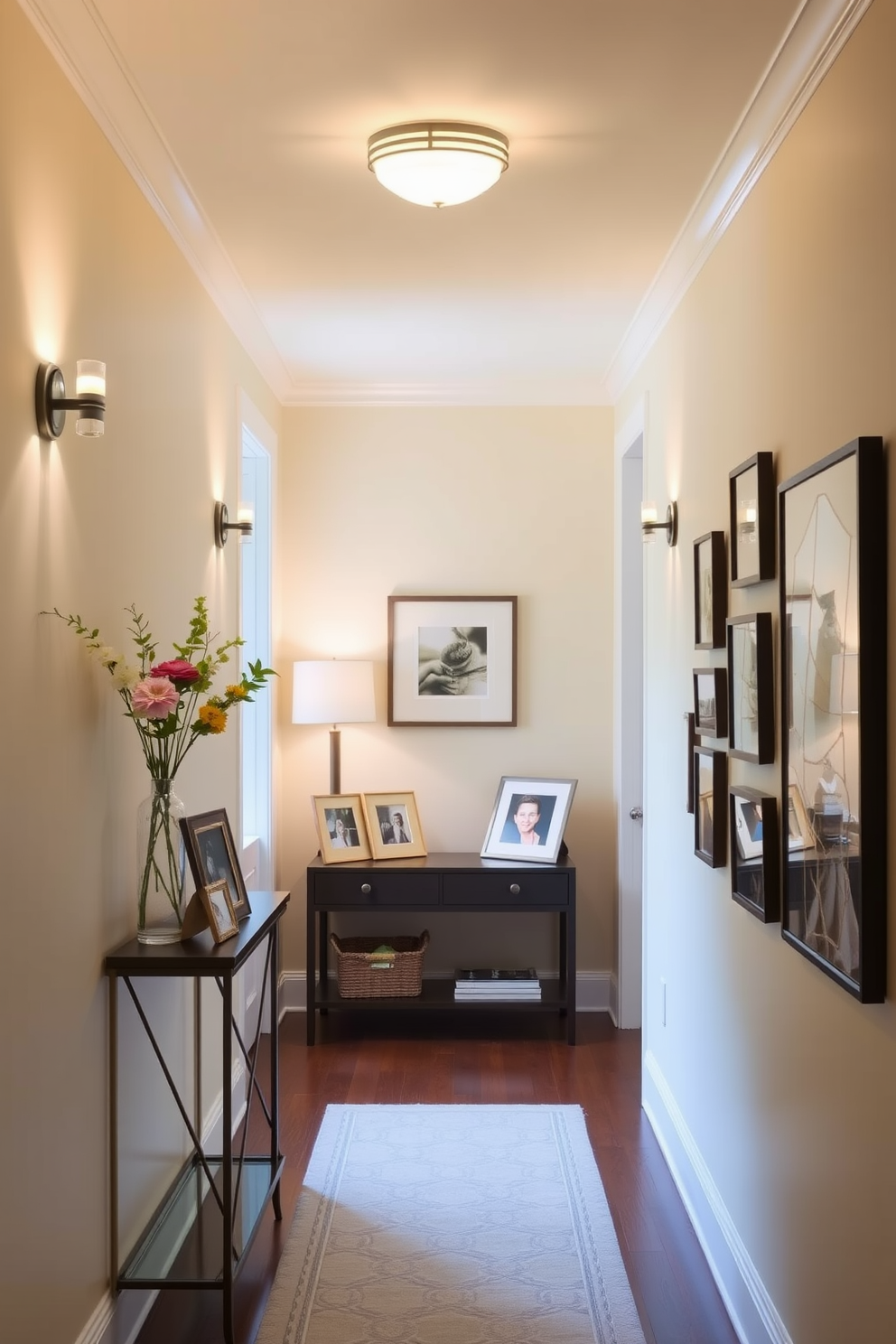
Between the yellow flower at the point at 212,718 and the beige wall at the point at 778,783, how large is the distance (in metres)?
1.24

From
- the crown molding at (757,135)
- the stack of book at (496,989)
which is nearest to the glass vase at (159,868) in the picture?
the crown molding at (757,135)

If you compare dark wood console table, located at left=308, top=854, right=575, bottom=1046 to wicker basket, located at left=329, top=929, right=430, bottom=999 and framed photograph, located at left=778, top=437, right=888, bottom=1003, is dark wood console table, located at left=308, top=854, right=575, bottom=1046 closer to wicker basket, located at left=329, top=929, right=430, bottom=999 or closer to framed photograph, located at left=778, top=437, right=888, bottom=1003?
wicker basket, located at left=329, top=929, right=430, bottom=999

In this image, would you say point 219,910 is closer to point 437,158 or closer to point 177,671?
point 177,671

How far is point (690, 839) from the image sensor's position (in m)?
3.33

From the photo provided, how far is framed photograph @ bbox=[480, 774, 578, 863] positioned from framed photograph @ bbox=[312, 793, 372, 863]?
0.52m

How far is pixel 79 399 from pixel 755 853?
1.65 metres

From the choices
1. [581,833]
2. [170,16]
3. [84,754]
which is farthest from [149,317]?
[581,833]

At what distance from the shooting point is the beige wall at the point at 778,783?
1837 millimetres

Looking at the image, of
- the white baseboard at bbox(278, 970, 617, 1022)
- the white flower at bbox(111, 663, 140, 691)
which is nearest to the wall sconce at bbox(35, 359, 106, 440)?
the white flower at bbox(111, 663, 140, 691)

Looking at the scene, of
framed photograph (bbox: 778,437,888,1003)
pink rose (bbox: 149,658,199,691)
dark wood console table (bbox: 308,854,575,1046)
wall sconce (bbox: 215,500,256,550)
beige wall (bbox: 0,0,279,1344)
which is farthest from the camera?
dark wood console table (bbox: 308,854,575,1046)

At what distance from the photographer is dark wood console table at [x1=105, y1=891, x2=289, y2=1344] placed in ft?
8.04

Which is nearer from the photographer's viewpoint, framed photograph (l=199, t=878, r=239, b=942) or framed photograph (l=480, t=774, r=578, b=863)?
framed photograph (l=199, t=878, r=239, b=942)

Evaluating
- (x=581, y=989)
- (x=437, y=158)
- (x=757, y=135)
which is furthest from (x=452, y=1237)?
(x=757, y=135)

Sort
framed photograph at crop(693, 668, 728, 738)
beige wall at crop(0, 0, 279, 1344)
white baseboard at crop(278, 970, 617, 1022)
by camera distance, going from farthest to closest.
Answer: white baseboard at crop(278, 970, 617, 1022) → framed photograph at crop(693, 668, 728, 738) → beige wall at crop(0, 0, 279, 1344)
